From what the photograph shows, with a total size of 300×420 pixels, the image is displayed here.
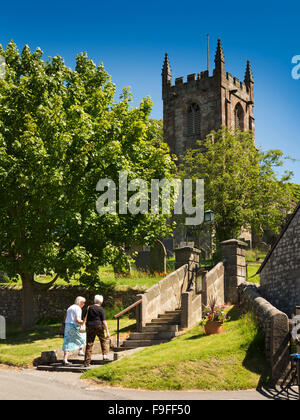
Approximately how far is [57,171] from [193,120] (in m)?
34.1

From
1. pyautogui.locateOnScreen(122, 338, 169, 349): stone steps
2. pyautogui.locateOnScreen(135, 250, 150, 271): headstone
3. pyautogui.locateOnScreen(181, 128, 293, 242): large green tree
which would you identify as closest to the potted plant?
pyautogui.locateOnScreen(122, 338, 169, 349): stone steps

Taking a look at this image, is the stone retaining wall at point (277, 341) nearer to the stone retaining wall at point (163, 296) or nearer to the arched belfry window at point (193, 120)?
the stone retaining wall at point (163, 296)

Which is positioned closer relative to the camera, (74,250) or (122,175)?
(74,250)

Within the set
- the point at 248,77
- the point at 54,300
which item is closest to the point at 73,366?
the point at 54,300

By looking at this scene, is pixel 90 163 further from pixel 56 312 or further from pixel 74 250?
pixel 56 312

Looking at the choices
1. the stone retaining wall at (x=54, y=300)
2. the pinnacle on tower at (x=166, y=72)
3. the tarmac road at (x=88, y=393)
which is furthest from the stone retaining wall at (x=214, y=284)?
the pinnacle on tower at (x=166, y=72)

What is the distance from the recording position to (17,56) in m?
19.5

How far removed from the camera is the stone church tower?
1842 inches

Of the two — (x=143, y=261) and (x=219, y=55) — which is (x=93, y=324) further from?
(x=219, y=55)

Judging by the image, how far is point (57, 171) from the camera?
16.4 metres

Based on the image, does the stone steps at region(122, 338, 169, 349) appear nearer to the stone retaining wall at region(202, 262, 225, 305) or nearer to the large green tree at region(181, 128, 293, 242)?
the stone retaining wall at region(202, 262, 225, 305)

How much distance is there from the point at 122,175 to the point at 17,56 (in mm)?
7012
